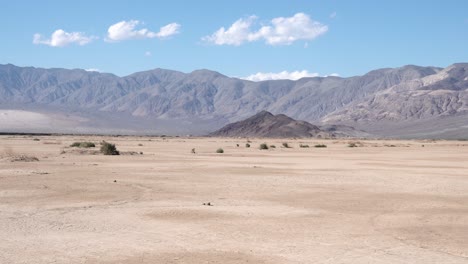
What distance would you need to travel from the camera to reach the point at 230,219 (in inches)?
650

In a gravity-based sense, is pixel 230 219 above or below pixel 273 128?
below

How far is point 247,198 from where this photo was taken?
21.4m

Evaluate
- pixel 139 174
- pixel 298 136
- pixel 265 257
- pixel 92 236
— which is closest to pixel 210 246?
pixel 265 257

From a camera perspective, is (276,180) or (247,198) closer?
(247,198)

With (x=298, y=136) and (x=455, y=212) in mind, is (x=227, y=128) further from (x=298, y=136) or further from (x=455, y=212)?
(x=455, y=212)

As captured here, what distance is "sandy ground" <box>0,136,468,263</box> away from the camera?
12.2m

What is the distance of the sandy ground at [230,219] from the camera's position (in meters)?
12.2

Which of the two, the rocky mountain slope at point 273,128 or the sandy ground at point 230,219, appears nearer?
the sandy ground at point 230,219

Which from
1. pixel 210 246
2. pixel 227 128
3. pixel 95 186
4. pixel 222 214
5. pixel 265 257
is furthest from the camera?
pixel 227 128

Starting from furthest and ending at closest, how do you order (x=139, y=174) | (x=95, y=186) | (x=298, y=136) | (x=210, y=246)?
(x=298, y=136)
(x=139, y=174)
(x=95, y=186)
(x=210, y=246)

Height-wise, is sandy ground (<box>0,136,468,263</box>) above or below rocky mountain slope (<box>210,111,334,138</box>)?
below

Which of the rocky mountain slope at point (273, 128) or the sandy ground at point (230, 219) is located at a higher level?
the rocky mountain slope at point (273, 128)

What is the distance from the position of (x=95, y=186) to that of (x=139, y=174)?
6039 millimetres

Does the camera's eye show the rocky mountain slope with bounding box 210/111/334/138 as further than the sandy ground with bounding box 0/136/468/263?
Yes
